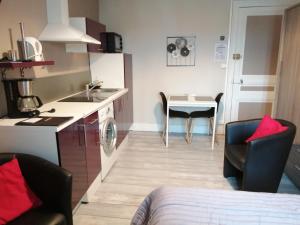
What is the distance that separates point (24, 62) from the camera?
192 centimetres

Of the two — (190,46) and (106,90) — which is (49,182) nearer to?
(106,90)

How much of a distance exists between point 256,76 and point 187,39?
4.58 feet

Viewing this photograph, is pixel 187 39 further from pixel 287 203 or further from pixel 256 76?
pixel 287 203

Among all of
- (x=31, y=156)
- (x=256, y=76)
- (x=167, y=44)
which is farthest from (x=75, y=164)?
(x=256, y=76)

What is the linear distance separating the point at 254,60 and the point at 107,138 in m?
2.93

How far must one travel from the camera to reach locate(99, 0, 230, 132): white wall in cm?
412

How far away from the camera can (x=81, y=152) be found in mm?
2197

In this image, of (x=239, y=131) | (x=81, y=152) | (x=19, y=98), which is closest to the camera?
(x=19, y=98)

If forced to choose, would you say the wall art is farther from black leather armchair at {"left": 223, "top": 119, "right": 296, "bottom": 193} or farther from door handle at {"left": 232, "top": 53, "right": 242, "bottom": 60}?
black leather armchair at {"left": 223, "top": 119, "right": 296, "bottom": 193}

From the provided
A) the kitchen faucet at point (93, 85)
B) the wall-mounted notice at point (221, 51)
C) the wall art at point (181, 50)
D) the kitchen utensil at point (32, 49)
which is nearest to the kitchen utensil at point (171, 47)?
the wall art at point (181, 50)

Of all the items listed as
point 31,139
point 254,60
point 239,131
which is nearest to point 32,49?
point 31,139

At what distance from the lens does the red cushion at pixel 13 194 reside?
4.83ft

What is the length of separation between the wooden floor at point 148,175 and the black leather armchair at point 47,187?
615mm

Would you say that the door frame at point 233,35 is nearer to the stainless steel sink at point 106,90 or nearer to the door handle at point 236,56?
the door handle at point 236,56
